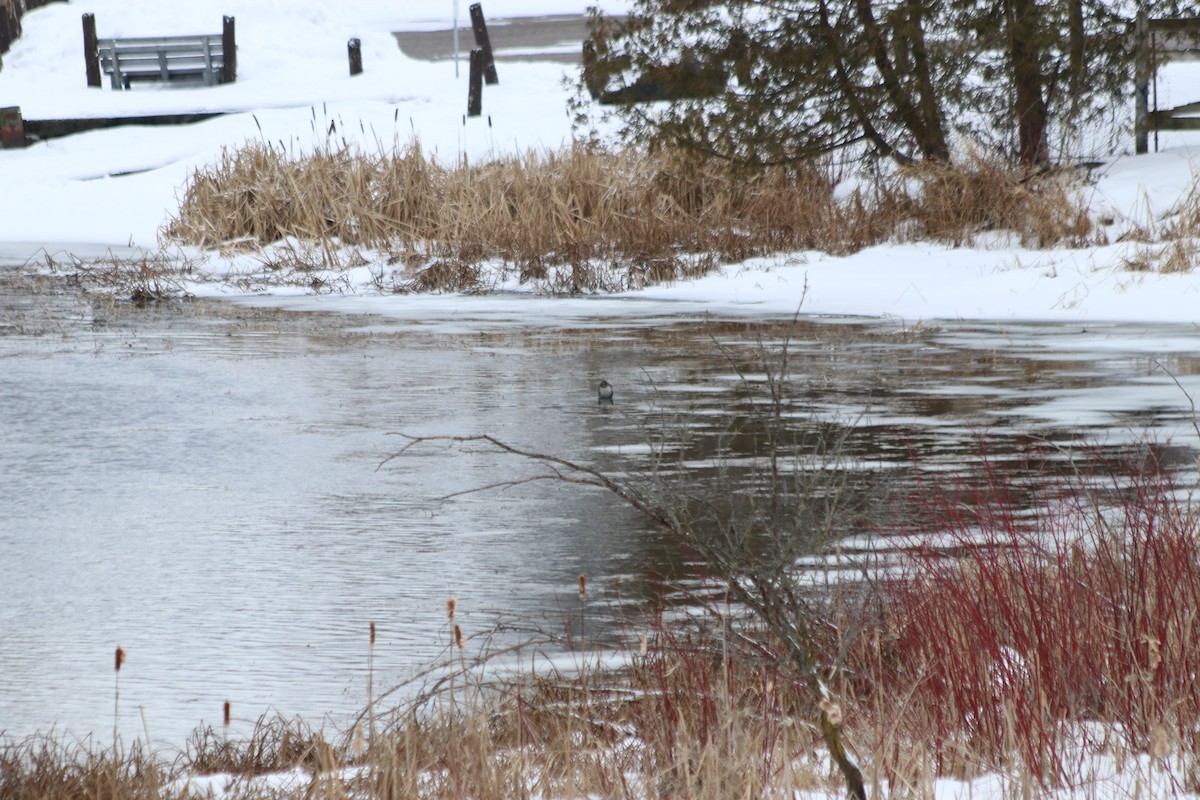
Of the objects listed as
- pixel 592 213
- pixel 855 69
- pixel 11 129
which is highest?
pixel 11 129

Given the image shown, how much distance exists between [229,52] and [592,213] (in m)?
20.1

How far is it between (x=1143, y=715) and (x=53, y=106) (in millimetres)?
34648

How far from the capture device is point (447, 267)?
17.4m

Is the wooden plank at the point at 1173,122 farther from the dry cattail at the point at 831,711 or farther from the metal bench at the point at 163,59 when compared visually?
the metal bench at the point at 163,59

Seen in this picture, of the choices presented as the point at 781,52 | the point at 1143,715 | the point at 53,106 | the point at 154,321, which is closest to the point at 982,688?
the point at 1143,715

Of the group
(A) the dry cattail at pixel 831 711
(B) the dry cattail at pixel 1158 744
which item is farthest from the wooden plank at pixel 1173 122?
(A) the dry cattail at pixel 831 711

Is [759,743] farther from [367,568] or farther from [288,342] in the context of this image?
[288,342]

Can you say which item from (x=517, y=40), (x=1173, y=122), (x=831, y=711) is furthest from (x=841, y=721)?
(x=517, y=40)

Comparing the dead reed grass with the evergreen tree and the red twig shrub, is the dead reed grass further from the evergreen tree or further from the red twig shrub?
the red twig shrub

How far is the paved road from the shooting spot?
4006 cm

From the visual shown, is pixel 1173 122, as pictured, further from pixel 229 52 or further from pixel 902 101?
pixel 229 52

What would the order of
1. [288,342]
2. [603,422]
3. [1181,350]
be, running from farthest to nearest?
[288,342] < [1181,350] < [603,422]

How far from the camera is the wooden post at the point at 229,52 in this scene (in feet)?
115

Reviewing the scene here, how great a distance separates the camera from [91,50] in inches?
1406
